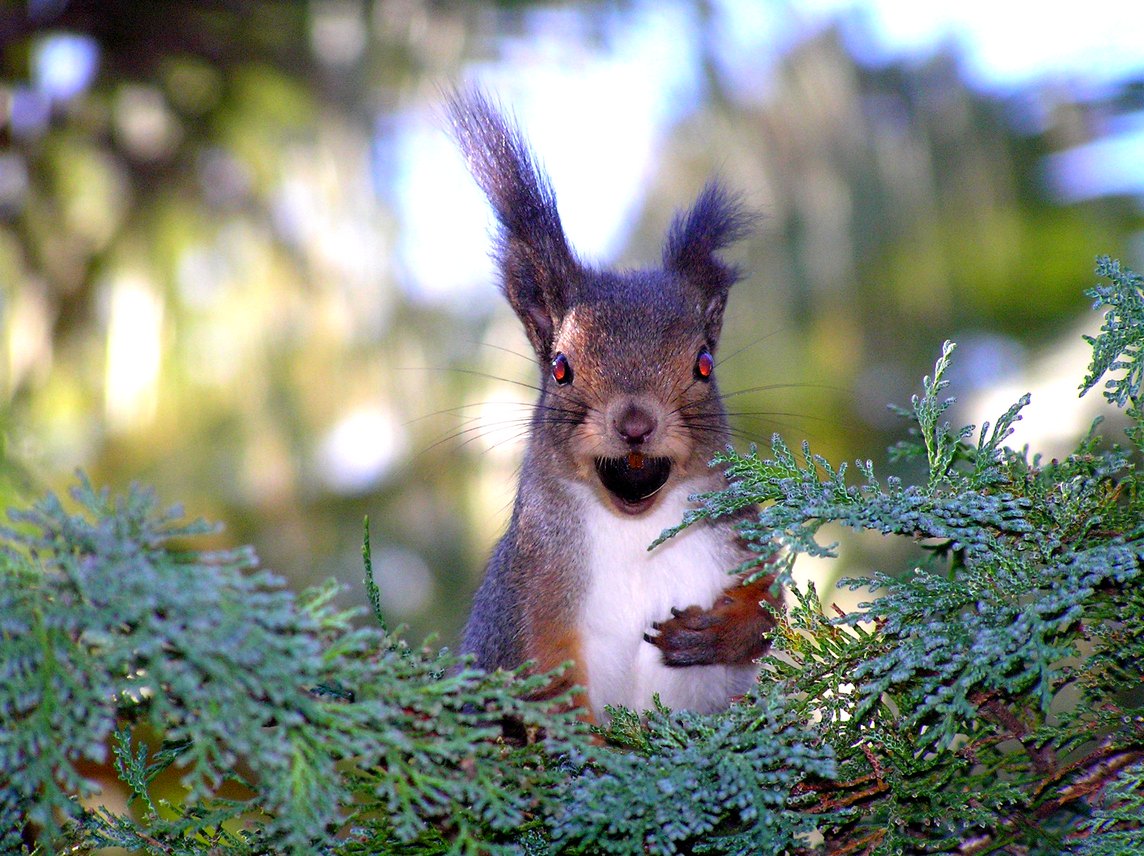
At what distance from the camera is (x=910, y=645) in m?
Result: 1.34

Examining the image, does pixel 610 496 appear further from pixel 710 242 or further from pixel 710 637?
pixel 710 242

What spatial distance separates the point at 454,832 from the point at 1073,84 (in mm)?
5867

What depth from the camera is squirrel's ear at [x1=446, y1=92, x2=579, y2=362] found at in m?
2.25

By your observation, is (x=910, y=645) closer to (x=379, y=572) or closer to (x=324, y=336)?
(x=324, y=336)

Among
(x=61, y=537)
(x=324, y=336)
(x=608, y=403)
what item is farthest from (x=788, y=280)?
(x=61, y=537)

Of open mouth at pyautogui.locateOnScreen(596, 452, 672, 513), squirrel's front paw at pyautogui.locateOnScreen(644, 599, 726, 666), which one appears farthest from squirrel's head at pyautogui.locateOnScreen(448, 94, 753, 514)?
squirrel's front paw at pyautogui.locateOnScreen(644, 599, 726, 666)

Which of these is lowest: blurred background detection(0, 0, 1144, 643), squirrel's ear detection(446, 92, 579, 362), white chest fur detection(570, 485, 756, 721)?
white chest fur detection(570, 485, 756, 721)

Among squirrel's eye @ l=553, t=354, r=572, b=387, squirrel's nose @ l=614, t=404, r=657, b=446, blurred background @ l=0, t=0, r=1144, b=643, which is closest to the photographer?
squirrel's nose @ l=614, t=404, r=657, b=446

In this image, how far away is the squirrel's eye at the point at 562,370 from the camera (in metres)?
2.22

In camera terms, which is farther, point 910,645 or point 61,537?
point 910,645

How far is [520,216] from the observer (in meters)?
2.29

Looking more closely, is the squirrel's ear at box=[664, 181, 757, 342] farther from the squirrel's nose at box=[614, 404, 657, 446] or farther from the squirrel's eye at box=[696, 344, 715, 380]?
the squirrel's nose at box=[614, 404, 657, 446]

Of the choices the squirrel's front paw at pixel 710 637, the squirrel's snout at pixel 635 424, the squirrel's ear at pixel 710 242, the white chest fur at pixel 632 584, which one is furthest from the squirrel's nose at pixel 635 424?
the squirrel's ear at pixel 710 242

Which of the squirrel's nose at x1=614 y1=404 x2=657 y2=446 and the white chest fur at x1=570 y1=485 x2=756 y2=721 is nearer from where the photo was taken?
the squirrel's nose at x1=614 y1=404 x2=657 y2=446
